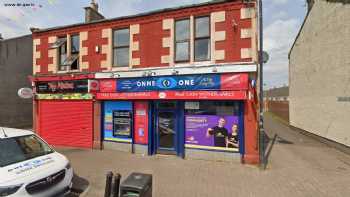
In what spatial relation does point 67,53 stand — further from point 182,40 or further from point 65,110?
point 182,40

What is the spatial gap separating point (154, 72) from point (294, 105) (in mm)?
13632

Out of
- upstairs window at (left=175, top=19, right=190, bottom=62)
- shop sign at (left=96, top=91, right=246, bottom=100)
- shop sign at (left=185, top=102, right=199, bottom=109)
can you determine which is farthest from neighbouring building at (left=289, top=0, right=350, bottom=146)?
upstairs window at (left=175, top=19, right=190, bottom=62)

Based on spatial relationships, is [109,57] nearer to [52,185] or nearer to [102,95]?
[102,95]

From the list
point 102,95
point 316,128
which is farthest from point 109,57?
point 316,128

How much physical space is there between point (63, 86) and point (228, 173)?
8.76 m

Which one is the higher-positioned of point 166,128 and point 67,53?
point 67,53

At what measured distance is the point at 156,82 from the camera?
8680mm

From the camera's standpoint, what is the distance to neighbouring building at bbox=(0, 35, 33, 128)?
1611cm

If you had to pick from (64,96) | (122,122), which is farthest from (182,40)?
(64,96)

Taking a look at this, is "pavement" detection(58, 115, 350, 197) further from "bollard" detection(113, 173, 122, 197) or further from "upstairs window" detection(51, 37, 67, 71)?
"upstairs window" detection(51, 37, 67, 71)

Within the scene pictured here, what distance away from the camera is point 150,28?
9.04 meters

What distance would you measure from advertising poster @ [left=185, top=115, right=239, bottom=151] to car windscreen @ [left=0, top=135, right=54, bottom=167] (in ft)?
16.3

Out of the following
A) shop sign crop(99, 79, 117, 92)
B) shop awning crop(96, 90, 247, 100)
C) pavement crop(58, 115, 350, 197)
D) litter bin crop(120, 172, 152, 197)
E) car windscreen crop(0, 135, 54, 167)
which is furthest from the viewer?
shop sign crop(99, 79, 117, 92)

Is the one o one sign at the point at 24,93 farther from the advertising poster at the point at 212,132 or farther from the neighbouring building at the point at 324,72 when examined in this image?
the neighbouring building at the point at 324,72
